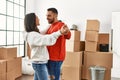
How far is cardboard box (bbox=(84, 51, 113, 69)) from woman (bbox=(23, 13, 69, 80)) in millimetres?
2556

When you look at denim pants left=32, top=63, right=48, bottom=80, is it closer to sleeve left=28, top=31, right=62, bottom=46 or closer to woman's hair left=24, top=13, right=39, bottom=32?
sleeve left=28, top=31, right=62, bottom=46

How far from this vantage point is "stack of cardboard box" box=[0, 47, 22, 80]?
149 inches

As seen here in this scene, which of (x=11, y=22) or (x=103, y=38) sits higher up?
(x=11, y=22)

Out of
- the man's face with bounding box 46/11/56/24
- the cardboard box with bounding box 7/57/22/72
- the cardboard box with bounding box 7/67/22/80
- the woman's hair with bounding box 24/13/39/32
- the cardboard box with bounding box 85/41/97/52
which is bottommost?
the cardboard box with bounding box 7/67/22/80

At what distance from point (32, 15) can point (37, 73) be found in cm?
67

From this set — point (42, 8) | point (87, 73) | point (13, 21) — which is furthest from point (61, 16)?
point (87, 73)

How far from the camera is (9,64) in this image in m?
4.00

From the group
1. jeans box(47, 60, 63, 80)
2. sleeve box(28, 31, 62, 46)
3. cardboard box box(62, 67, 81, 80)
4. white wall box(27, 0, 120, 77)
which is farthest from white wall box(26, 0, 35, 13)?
sleeve box(28, 31, 62, 46)

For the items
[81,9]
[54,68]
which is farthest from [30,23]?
[81,9]

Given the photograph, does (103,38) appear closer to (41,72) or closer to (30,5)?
(30,5)

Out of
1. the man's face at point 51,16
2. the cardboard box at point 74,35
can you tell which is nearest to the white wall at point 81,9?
the cardboard box at point 74,35

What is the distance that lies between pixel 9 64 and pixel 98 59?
6.78 ft

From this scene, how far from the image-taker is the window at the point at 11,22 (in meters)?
4.54

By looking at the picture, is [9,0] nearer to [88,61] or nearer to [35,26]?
[88,61]
